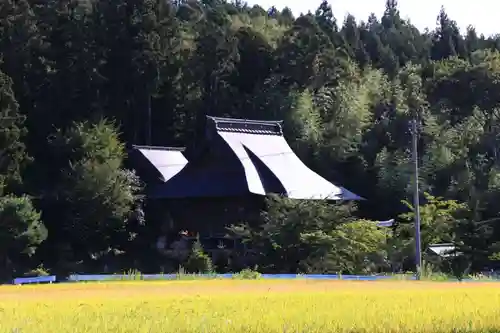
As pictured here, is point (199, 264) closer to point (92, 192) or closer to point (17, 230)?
point (92, 192)

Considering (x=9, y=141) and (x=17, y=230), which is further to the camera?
(x=9, y=141)

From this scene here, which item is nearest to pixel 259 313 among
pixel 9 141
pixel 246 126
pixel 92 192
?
pixel 92 192

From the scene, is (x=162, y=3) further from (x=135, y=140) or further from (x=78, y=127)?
(x=78, y=127)

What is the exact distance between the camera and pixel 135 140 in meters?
40.5

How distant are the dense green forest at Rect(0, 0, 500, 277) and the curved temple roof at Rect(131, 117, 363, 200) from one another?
152 centimetres

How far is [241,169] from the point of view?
109ft

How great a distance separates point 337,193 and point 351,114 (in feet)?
30.2

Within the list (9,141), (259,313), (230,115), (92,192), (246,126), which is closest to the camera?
(259,313)

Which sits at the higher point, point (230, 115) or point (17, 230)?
point (230, 115)

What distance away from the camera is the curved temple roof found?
32875mm

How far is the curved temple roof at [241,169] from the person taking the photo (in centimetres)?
3288

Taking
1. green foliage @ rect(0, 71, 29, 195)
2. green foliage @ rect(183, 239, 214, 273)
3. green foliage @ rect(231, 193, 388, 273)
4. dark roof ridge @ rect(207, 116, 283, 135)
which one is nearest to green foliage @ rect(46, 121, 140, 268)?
green foliage @ rect(0, 71, 29, 195)

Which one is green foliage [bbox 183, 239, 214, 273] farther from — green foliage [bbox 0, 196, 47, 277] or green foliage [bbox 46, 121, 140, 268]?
green foliage [bbox 0, 196, 47, 277]

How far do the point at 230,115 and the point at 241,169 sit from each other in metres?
9.06
